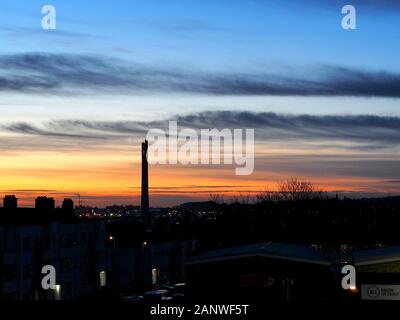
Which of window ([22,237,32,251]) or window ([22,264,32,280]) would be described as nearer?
window ([22,264,32,280])

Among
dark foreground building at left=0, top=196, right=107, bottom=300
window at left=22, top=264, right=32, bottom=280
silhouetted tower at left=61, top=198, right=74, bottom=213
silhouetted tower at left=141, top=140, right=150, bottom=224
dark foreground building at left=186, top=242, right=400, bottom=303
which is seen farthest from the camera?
silhouetted tower at left=141, top=140, right=150, bottom=224

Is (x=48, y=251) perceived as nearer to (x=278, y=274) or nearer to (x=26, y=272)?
(x=26, y=272)

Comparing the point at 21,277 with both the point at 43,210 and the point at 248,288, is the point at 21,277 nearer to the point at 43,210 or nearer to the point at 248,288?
the point at 43,210

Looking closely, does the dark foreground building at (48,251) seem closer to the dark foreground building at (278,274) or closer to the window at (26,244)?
the window at (26,244)

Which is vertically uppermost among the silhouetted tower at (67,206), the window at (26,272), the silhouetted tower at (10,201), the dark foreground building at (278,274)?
the silhouetted tower at (10,201)

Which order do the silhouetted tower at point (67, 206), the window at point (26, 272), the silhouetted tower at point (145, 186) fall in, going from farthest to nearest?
the silhouetted tower at point (145, 186) → the silhouetted tower at point (67, 206) → the window at point (26, 272)

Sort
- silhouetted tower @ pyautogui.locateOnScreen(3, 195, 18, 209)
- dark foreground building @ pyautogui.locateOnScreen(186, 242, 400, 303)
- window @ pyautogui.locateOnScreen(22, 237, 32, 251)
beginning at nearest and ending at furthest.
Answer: dark foreground building @ pyautogui.locateOnScreen(186, 242, 400, 303) → window @ pyautogui.locateOnScreen(22, 237, 32, 251) → silhouetted tower @ pyautogui.locateOnScreen(3, 195, 18, 209)

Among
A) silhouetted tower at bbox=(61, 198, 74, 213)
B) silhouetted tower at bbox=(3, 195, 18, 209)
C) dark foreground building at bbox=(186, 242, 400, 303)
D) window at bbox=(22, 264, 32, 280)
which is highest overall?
silhouetted tower at bbox=(3, 195, 18, 209)

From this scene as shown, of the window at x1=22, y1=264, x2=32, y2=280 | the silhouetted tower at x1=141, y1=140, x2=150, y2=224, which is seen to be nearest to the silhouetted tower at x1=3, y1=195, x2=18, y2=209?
the window at x1=22, y1=264, x2=32, y2=280

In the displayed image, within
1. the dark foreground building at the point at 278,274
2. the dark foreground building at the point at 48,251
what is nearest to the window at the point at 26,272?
the dark foreground building at the point at 48,251

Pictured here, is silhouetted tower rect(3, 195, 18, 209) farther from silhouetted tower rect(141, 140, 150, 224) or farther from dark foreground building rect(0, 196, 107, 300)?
silhouetted tower rect(141, 140, 150, 224)

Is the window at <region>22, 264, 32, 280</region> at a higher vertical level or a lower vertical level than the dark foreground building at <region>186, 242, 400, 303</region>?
lower

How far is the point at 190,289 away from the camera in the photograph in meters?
39.6
